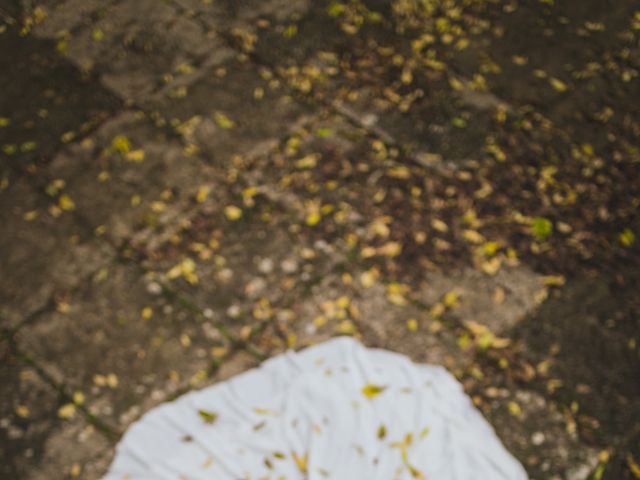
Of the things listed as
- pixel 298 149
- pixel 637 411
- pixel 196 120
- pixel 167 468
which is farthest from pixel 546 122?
pixel 167 468

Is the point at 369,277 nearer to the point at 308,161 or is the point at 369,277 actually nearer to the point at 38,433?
the point at 308,161

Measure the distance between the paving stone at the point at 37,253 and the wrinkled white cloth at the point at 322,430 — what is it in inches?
36.3

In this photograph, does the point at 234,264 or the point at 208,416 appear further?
the point at 234,264

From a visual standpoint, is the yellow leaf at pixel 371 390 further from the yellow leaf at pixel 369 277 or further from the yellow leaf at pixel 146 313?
the yellow leaf at pixel 146 313

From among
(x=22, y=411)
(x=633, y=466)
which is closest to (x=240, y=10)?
(x=22, y=411)

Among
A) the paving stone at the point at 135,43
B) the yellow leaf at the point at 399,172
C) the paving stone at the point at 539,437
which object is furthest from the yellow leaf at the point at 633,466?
the paving stone at the point at 135,43

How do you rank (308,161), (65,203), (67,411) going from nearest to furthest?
(67,411)
(65,203)
(308,161)

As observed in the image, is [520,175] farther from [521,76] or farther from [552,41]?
[552,41]

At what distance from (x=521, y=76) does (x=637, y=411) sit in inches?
91.1

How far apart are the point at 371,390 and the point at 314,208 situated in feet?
3.87

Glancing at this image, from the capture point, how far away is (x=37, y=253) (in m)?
3.65

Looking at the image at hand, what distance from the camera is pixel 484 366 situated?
3.38 meters

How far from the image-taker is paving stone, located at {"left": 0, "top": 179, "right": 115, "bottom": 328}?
3498mm

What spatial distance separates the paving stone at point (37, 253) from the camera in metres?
3.50
